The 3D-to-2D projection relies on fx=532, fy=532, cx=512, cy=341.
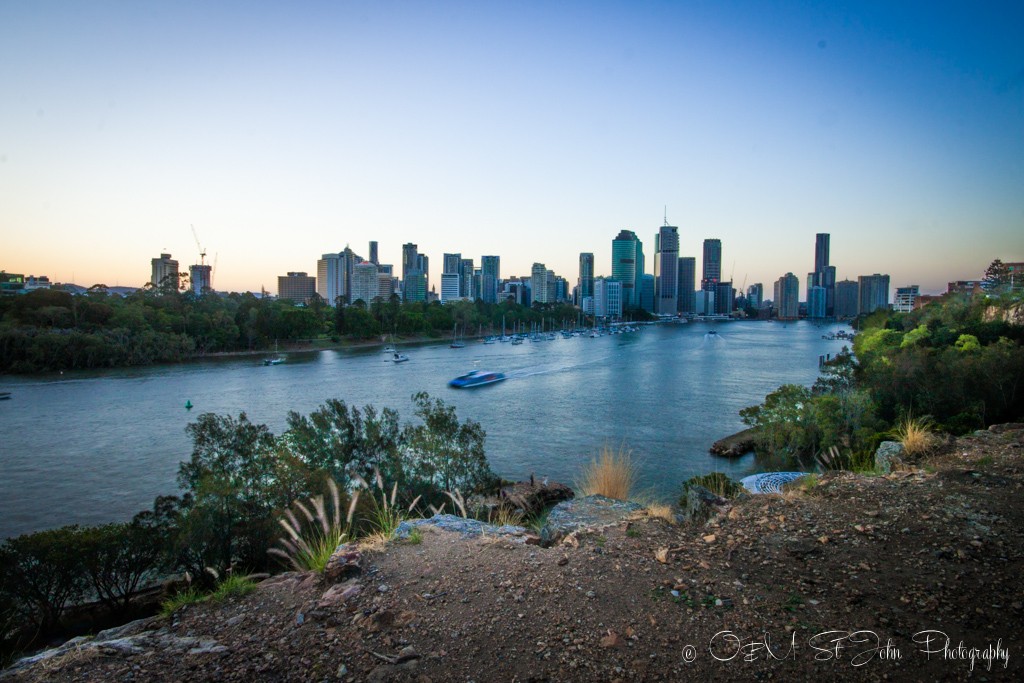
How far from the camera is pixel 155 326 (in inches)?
2164

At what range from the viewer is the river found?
1809 cm

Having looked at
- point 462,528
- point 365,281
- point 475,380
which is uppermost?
point 365,281

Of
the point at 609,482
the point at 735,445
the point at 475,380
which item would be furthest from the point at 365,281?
the point at 609,482

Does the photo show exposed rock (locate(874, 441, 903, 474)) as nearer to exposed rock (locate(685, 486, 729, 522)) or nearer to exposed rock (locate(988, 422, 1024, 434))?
exposed rock (locate(988, 422, 1024, 434))

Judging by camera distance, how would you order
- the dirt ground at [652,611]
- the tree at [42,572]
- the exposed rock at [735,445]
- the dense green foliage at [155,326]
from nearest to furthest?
the dirt ground at [652,611] → the tree at [42,572] → the exposed rock at [735,445] → the dense green foliage at [155,326]

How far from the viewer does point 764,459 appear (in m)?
19.8

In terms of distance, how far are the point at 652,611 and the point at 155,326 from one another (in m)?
63.9

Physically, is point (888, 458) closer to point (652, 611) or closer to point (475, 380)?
point (652, 611)

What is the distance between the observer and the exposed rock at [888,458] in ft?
24.7

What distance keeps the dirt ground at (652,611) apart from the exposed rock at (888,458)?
279cm

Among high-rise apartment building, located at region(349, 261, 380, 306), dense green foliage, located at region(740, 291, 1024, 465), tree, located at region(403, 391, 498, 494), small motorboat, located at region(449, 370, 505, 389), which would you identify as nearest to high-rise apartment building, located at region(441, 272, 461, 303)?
high-rise apartment building, located at region(349, 261, 380, 306)

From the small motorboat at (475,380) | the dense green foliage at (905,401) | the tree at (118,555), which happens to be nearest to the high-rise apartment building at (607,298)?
the small motorboat at (475,380)

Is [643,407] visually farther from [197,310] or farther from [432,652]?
[197,310]

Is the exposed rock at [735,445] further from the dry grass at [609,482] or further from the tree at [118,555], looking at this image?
the tree at [118,555]
